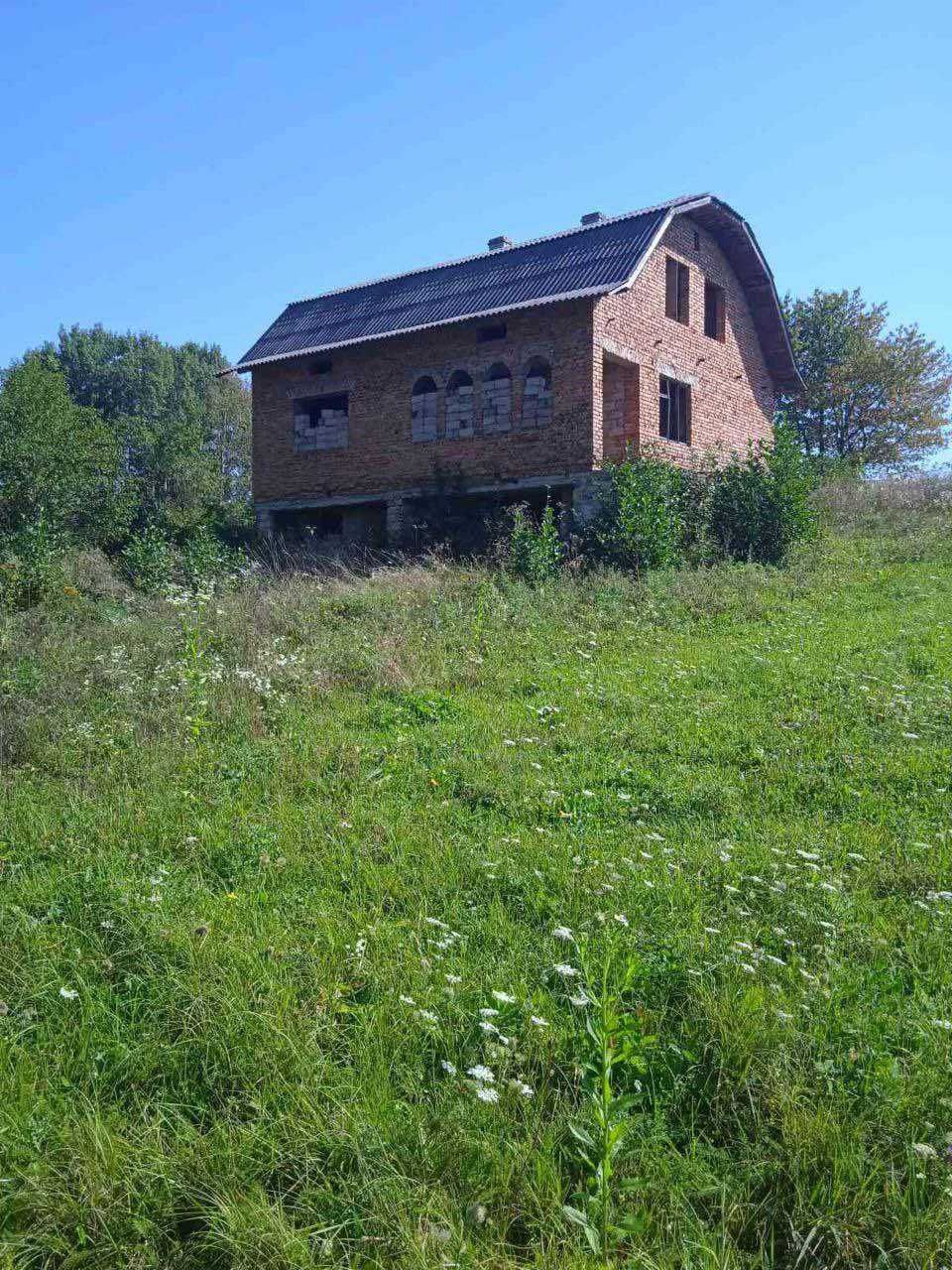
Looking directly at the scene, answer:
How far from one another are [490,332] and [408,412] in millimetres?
2311

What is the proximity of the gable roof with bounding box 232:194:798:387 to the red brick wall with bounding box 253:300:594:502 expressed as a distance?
377 millimetres

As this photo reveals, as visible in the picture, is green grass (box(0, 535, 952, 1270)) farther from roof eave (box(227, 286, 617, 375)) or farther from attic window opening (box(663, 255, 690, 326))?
attic window opening (box(663, 255, 690, 326))

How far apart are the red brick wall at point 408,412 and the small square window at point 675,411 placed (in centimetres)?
298

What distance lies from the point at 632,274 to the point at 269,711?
11.5 metres

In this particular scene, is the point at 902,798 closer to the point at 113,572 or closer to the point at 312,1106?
the point at 312,1106

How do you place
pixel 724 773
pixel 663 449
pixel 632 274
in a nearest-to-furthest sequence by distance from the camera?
pixel 724 773 → pixel 632 274 → pixel 663 449

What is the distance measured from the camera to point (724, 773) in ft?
17.6

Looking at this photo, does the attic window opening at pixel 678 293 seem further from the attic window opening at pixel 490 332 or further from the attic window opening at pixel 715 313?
the attic window opening at pixel 490 332

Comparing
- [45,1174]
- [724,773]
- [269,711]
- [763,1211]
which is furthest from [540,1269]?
[269,711]

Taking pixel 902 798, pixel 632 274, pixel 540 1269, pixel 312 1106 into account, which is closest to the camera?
pixel 540 1269

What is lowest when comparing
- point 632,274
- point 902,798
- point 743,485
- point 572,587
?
point 902,798

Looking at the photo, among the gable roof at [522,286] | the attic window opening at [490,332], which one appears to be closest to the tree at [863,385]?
the gable roof at [522,286]

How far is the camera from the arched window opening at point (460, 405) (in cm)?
1728

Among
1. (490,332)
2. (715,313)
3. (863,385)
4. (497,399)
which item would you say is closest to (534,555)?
(497,399)
